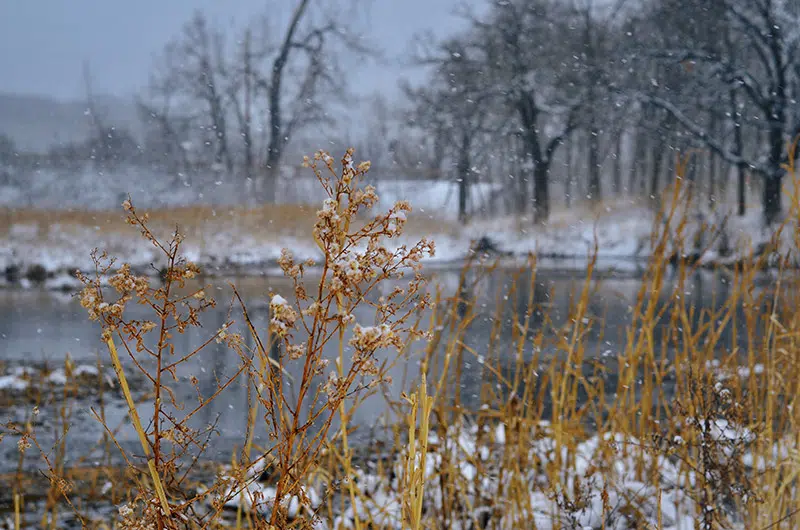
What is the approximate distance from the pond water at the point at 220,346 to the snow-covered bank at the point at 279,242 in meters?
0.23

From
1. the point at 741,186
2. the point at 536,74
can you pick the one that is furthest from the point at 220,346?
the point at 741,186

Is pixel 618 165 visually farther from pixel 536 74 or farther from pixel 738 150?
pixel 738 150

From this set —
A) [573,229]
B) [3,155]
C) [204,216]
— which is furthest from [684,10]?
[3,155]

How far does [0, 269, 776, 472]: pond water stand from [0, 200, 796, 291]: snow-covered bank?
0.77 ft

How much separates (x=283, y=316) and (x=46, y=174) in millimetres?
7206

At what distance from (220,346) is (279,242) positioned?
187 centimetres

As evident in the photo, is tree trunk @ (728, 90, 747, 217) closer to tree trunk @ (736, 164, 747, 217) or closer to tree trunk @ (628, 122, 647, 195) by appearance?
tree trunk @ (736, 164, 747, 217)

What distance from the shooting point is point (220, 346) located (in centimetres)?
414

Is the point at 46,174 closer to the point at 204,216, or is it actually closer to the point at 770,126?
the point at 204,216

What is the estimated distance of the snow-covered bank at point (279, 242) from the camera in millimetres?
4938

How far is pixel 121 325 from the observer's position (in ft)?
2.00

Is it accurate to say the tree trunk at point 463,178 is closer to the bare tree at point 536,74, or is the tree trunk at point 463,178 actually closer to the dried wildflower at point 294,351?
the bare tree at point 536,74

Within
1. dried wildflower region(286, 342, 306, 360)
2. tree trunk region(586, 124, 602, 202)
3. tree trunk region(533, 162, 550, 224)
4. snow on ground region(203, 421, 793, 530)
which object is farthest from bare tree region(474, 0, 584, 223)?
dried wildflower region(286, 342, 306, 360)

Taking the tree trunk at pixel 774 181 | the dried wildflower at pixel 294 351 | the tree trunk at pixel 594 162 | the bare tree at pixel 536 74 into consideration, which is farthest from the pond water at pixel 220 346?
the dried wildflower at pixel 294 351
